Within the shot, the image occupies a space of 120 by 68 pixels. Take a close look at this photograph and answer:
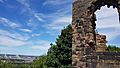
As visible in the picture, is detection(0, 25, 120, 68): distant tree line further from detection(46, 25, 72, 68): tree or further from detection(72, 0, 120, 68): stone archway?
detection(72, 0, 120, 68): stone archway

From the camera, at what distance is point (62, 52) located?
89.9ft

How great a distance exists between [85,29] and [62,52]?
55.0 feet

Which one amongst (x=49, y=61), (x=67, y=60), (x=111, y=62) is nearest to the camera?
(x=111, y=62)

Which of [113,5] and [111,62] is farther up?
[113,5]

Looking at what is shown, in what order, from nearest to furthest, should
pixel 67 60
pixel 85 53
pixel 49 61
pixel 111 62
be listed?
1. pixel 111 62
2. pixel 85 53
3. pixel 67 60
4. pixel 49 61

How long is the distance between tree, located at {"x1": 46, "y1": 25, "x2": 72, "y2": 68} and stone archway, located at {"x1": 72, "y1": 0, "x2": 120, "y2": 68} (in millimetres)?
15533

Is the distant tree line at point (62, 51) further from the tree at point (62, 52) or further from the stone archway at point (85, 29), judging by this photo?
the stone archway at point (85, 29)

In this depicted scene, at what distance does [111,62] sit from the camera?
991 cm

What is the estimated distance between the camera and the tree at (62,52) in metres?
26.8

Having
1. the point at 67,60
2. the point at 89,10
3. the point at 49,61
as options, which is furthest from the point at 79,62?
the point at 49,61

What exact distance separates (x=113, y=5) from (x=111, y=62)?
7.41 ft

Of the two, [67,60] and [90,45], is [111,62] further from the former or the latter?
[67,60]

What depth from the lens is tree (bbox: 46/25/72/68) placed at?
26.8m

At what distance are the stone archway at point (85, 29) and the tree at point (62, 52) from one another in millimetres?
15533
